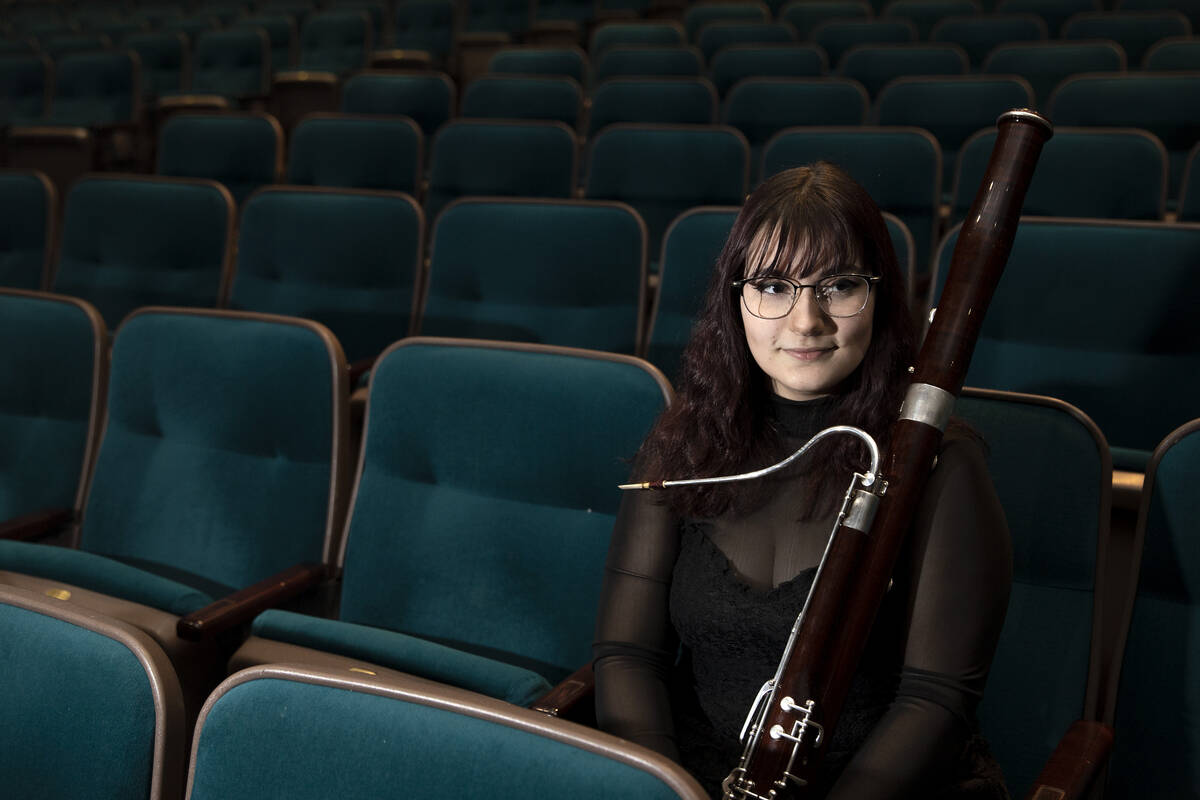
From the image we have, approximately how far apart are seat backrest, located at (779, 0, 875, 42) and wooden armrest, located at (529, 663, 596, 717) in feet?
7.96

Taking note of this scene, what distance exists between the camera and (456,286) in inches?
52.0

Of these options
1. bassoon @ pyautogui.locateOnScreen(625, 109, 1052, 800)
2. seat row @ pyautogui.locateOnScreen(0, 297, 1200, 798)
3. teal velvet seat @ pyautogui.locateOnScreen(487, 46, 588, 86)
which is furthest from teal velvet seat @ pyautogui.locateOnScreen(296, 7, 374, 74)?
bassoon @ pyautogui.locateOnScreen(625, 109, 1052, 800)

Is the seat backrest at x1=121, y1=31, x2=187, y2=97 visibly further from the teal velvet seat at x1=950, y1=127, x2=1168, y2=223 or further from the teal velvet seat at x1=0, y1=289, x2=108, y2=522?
the teal velvet seat at x1=950, y1=127, x2=1168, y2=223

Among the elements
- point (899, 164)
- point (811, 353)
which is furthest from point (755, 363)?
point (899, 164)

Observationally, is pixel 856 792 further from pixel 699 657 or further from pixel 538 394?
pixel 538 394

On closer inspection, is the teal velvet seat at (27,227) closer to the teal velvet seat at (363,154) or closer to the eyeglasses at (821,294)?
the teal velvet seat at (363,154)

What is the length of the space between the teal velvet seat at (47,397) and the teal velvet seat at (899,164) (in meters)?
0.92

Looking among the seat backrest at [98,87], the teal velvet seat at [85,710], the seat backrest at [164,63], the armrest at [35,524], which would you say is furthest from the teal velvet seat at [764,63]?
the teal velvet seat at [85,710]

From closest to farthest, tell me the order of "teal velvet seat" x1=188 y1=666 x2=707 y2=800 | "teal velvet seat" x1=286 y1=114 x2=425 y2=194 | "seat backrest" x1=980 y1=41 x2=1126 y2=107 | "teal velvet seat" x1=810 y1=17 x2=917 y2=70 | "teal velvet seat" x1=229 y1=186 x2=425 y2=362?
"teal velvet seat" x1=188 y1=666 x2=707 y2=800, "teal velvet seat" x1=229 y1=186 x2=425 y2=362, "teal velvet seat" x1=286 y1=114 x2=425 y2=194, "seat backrest" x1=980 y1=41 x2=1126 y2=107, "teal velvet seat" x1=810 y1=17 x2=917 y2=70

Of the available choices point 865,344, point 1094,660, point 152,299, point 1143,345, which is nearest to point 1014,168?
point 865,344

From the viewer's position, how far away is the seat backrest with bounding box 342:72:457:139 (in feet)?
7.39

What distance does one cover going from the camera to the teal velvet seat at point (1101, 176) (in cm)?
A: 140

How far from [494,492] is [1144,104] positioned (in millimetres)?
1451

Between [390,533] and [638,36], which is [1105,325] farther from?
[638,36]
